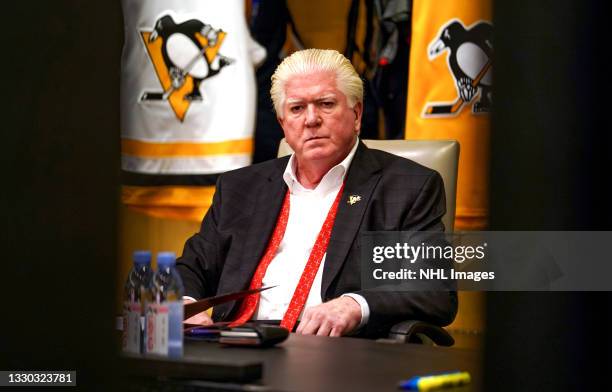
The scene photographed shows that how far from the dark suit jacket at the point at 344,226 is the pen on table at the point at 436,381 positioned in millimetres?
939

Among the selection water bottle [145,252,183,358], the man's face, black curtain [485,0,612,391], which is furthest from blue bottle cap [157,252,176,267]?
the man's face

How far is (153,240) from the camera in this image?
4.02 m

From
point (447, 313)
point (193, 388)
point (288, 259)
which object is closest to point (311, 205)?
point (288, 259)

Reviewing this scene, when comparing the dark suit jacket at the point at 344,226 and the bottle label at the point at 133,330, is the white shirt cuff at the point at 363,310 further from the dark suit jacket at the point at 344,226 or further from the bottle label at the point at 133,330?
the bottle label at the point at 133,330

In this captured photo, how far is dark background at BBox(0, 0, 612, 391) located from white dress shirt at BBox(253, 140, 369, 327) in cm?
195

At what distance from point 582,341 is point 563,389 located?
0.02 meters

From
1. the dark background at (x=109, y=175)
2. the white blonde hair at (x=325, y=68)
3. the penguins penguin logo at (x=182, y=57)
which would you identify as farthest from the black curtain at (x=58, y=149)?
the penguins penguin logo at (x=182, y=57)

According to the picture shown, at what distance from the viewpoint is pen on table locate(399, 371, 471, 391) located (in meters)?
1.13

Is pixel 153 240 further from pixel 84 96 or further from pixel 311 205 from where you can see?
pixel 84 96

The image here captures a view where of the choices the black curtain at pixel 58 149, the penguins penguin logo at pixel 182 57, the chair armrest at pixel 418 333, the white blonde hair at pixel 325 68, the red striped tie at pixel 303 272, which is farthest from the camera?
the penguins penguin logo at pixel 182 57

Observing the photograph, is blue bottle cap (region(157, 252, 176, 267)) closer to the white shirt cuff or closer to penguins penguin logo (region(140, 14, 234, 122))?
the white shirt cuff

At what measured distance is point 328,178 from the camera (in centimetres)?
255

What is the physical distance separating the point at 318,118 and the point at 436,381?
1.46m

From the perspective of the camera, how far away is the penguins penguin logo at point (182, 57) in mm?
3547
